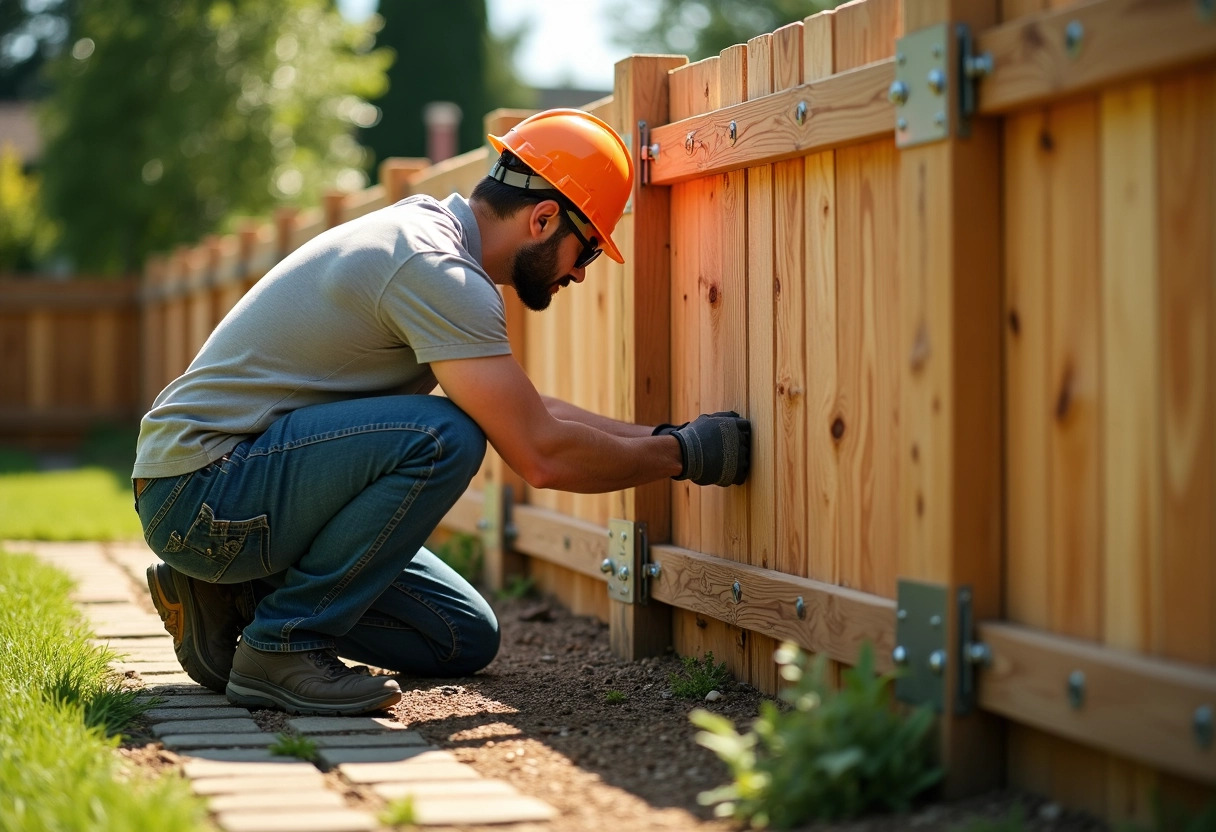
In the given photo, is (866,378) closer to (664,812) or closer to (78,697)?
(664,812)

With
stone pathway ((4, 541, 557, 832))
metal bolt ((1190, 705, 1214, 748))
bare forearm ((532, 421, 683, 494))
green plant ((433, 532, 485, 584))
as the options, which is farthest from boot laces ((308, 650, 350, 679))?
green plant ((433, 532, 485, 584))

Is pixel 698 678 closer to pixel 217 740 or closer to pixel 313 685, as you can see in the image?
pixel 313 685

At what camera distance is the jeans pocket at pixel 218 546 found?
3201 millimetres

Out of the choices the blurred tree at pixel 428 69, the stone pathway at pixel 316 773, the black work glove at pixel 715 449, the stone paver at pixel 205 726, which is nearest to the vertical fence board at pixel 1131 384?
the stone pathway at pixel 316 773

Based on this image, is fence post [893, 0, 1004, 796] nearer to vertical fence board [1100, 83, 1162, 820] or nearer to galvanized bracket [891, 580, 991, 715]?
galvanized bracket [891, 580, 991, 715]

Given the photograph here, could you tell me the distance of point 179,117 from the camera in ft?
54.1

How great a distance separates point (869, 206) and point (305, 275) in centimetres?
135

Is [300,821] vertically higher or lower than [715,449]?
lower

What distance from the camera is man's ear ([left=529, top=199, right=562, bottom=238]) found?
3.39 metres

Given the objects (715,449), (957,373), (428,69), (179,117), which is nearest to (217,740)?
(715,449)

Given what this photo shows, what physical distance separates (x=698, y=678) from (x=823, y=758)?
120cm

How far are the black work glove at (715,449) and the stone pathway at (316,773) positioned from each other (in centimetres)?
92

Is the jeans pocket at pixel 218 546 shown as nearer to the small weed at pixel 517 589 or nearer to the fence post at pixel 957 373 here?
the fence post at pixel 957 373

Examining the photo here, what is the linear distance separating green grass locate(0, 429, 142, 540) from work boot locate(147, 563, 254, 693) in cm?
341
